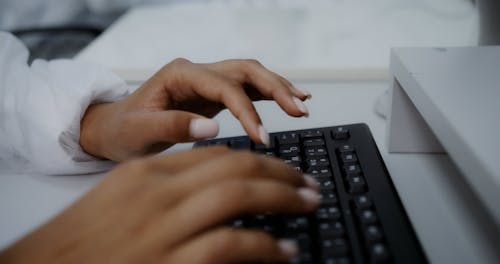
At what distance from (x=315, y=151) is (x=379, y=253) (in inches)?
5.2

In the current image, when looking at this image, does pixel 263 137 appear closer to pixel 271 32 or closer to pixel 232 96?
pixel 232 96

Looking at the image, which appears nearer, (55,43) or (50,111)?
(50,111)

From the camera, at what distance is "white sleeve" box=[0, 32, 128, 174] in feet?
1.53

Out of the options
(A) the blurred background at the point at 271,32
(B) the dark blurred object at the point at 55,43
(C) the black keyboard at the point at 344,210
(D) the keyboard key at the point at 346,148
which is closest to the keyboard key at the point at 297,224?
(C) the black keyboard at the point at 344,210

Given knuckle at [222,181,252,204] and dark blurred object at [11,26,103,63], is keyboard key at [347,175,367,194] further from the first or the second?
dark blurred object at [11,26,103,63]

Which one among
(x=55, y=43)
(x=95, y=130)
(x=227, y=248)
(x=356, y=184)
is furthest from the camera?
(x=55, y=43)

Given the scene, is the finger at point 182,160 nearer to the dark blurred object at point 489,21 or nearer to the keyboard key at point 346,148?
the keyboard key at point 346,148

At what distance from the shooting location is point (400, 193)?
398 mm

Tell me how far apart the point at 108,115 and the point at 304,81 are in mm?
269

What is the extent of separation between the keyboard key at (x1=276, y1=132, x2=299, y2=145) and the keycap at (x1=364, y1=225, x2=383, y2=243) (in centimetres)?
13

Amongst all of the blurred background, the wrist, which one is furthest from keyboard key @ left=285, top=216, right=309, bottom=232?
the blurred background

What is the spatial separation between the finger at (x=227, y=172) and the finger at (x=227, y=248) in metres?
0.03

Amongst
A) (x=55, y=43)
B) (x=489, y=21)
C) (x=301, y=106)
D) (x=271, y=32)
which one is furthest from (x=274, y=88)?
(x=55, y=43)

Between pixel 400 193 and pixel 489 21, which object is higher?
pixel 489 21
